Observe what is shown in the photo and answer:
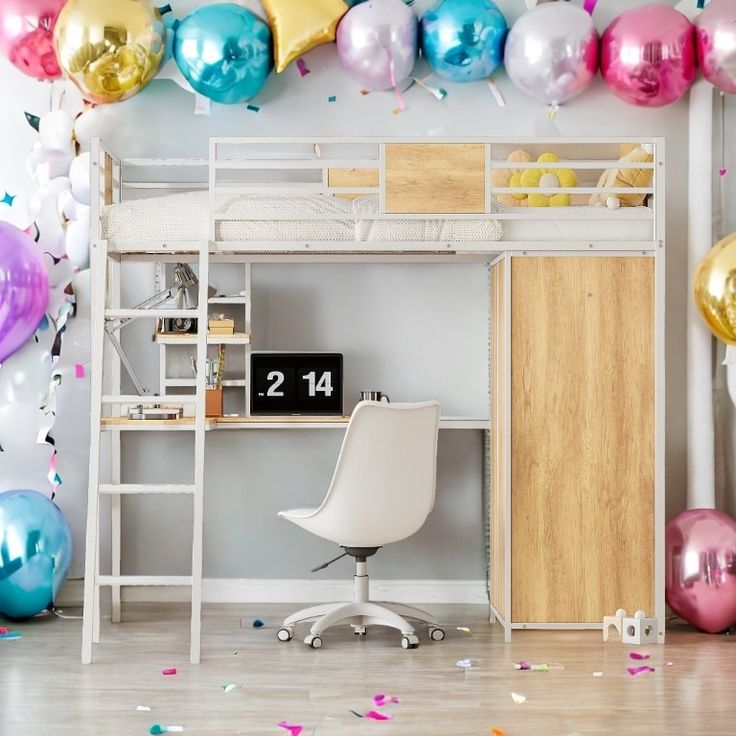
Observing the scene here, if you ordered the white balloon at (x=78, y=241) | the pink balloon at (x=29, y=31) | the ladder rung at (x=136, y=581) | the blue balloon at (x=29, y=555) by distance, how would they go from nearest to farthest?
the ladder rung at (x=136, y=581) < the blue balloon at (x=29, y=555) < the pink balloon at (x=29, y=31) < the white balloon at (x=78, y=241)

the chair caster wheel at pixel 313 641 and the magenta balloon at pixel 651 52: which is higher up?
the magenta balloon at pixel 651 52

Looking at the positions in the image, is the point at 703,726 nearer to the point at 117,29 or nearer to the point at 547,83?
the point at 547,83

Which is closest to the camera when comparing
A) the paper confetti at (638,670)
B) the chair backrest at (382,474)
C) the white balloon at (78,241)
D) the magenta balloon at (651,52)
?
the paper confetti at (638,670)

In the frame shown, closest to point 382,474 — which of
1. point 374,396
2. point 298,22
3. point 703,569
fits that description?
point 374,396

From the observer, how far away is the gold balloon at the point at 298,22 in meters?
4.20

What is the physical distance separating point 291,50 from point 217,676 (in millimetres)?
2547

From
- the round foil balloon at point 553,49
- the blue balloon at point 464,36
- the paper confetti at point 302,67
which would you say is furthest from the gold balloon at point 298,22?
the round foil balloon at point 553,49

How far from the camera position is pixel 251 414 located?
168 inches

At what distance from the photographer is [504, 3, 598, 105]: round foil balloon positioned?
4113mm

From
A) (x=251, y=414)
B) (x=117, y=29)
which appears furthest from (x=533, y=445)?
(x=117, y=29)

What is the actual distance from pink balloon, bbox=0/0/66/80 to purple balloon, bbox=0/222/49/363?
75 cm

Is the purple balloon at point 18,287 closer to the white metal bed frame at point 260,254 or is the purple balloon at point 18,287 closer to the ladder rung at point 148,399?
the white metal bed frame at point 260,254

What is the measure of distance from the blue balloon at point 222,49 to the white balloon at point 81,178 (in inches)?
22.5

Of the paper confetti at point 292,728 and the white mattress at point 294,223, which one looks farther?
the white mattress at point 294,223
